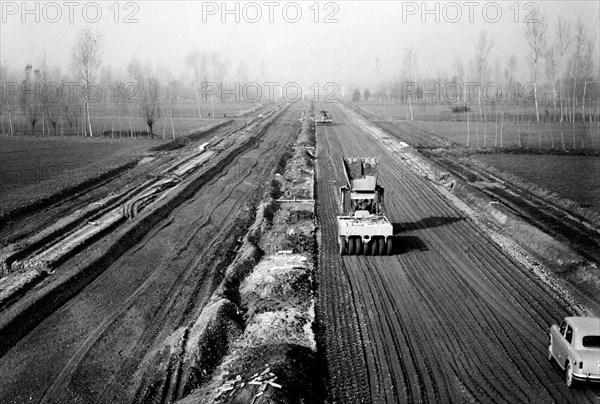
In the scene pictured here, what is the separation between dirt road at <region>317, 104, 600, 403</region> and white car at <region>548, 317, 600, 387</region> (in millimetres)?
501

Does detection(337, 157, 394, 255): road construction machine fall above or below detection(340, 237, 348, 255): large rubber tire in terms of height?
above

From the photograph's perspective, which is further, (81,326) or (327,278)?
(327,278)

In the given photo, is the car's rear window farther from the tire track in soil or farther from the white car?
the tire track in soil

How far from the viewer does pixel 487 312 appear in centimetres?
1681

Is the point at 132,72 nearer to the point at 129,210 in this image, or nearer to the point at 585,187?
the point at 129,210

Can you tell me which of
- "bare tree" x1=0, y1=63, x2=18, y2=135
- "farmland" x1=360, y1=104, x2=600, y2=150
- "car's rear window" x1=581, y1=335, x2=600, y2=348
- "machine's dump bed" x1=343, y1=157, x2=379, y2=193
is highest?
"bare tree" x1=0, y1=63, x2=18, y2=135

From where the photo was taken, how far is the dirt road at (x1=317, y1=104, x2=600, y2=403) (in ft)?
41.2

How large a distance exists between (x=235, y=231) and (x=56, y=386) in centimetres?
1390

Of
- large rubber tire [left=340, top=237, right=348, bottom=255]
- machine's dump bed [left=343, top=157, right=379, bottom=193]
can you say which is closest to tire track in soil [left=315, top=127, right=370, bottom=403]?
large rubber tire [left=340, top=237, right=348, bottom=255]

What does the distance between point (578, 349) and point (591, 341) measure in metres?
0.41

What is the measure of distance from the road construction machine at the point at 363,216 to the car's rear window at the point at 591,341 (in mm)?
9910

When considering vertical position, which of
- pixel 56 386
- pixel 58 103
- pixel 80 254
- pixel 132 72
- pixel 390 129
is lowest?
pixel 56 386

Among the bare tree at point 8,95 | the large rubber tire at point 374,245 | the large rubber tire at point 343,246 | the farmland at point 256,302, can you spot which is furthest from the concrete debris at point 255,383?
the bare tree at point 8,95

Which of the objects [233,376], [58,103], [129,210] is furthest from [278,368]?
[58,103]
